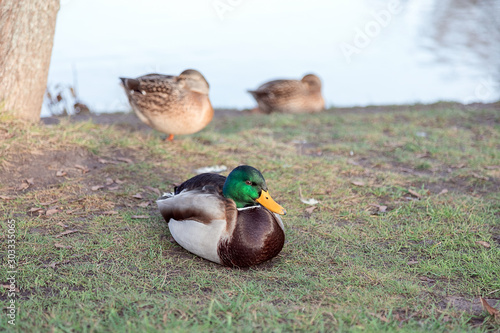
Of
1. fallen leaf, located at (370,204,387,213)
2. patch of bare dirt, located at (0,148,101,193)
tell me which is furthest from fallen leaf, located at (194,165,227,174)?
fallen leaf, located at (370,204,387,213)

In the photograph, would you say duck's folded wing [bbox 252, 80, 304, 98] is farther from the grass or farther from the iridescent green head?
the iridescent green head

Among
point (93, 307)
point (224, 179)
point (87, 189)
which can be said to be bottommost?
point (93, 307)

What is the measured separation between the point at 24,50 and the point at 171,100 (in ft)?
4.86

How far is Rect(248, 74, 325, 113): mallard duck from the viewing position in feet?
28.2

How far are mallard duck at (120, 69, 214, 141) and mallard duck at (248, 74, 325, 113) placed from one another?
132 inches

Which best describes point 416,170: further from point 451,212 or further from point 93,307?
point 93,307

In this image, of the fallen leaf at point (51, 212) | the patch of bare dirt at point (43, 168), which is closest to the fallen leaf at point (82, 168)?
the patch of bare dirt at point (43, 168)

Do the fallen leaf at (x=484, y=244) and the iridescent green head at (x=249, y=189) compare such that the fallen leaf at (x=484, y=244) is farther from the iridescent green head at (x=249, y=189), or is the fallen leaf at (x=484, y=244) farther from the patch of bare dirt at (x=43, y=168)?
the patch of bare dirt at (x=43, y=168)

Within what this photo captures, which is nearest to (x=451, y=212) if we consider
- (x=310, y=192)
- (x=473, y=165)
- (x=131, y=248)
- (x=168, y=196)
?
(x=310, y=192)

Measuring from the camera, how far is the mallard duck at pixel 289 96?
861cm

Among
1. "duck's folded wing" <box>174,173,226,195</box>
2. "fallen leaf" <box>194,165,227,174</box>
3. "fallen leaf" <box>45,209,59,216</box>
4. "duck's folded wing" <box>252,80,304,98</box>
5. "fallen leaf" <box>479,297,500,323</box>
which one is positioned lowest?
"fallen leaf" <box>479,297,500,323</box>

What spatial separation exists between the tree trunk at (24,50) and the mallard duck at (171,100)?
87 cm

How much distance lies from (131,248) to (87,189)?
1134mm

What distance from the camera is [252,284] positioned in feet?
9.04
